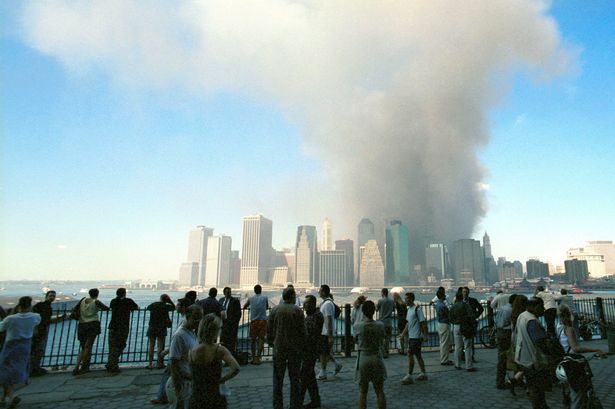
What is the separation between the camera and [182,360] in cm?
489

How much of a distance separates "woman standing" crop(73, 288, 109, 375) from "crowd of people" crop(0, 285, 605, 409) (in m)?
0.03

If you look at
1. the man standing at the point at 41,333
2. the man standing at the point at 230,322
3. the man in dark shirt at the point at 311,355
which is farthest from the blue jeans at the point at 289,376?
the man standing at the point at 41,333

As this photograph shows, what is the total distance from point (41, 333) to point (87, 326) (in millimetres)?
1171

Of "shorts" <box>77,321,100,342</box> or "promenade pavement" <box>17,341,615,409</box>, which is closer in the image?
"promenade pavement" <box>17,341,615,409</box>

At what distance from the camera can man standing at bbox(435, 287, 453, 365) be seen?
1006cm

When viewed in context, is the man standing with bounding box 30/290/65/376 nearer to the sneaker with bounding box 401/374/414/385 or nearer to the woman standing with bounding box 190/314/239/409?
the woman standing with bounding box 190/314/239/409

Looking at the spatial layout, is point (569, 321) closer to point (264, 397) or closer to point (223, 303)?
point (264, 397)

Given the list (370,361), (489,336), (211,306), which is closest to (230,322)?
(211,306)

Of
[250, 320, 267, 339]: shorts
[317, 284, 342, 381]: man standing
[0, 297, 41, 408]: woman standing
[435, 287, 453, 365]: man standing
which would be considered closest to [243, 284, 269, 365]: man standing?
[250, 320, 267, 339]: shorts

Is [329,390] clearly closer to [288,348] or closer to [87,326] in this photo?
[288,348]

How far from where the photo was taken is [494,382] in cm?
834

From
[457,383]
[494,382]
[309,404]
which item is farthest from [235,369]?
[494,382]

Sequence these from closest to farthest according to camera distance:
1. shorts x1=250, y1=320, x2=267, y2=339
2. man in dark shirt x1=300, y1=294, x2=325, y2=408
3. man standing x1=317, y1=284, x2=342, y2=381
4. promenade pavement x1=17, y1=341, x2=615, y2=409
Result: man in dark shirt x1=300, y1=294, x2=325, y2=408 → promenade pavement x1=17, y1=341, x2=615, y2=409 → man standing x1=317, y1=284, x2=342, y2=381 → shorts x1=250, y1=320, x2=267, y2=339

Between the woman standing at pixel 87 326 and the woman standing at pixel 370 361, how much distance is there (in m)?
7.12
